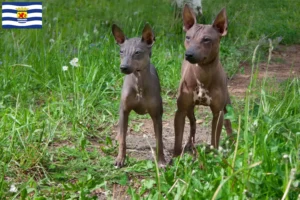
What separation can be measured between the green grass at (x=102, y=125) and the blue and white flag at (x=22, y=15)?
0.11 m

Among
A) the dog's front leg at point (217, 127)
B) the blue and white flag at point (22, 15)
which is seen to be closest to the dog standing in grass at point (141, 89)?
the dog's front leg at point (217, 127)

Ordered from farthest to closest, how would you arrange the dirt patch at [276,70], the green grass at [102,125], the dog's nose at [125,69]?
the dirt patch at [276,70], the dog's nose at [125,69], the green grass at [102,125]

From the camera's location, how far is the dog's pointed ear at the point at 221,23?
4605 millimetres

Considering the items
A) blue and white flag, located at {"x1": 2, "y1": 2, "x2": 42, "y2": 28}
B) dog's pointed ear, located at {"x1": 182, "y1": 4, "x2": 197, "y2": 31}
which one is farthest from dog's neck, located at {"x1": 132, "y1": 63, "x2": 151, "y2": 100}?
blue and white flag, located at {"x1": 2, "y1": 2, "x2": 42, "y2": 28}

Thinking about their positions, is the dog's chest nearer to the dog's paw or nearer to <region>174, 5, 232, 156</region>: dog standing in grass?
<region>174, 5, 232, 156</region>: dog standing in grass

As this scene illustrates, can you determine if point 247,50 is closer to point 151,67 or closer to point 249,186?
point 151,67

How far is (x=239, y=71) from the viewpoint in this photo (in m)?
8.09

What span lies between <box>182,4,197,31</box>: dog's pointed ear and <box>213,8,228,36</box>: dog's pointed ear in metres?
0.17

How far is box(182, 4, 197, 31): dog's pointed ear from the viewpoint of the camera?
15.4 ft

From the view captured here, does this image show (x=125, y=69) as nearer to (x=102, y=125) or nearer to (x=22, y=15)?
(x=102, y=125)

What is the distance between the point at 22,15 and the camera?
25.6 feet

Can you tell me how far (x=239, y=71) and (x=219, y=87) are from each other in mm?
3478

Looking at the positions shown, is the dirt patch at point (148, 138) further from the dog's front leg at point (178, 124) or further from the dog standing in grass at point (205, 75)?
the dog standing in grass at point (205, 75)

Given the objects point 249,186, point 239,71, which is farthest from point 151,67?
point 239,71
